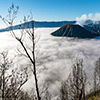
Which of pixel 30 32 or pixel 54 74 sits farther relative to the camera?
pixel 54 74

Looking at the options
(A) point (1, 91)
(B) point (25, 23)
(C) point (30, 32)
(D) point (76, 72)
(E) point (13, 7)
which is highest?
(E) point (13, 7)

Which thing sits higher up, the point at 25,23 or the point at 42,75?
the point at 25,23

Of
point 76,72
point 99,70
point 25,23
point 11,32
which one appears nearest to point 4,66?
point 11,32

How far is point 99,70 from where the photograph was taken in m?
53.9

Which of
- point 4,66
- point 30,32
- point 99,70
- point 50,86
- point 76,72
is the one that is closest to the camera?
point 30,32

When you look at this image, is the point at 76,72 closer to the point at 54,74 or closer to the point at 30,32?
the point at 30,32

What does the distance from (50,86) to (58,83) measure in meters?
15.6

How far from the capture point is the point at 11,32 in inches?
442

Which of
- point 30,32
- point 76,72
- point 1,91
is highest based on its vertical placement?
point 30,32

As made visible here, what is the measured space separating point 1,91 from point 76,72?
72.4 feet

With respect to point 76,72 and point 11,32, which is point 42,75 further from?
point 11,32

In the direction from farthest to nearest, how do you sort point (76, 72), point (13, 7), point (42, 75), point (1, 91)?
point (42, 75) → point (76, 72) → point (1, 91) → point (13, 7)

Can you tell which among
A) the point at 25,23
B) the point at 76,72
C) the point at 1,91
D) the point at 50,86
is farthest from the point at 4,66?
the point at 50,86

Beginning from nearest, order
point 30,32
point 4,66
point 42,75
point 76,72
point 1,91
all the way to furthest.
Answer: point 30,32
point 1,91
point 4,66
point 76,72
point 42,75
